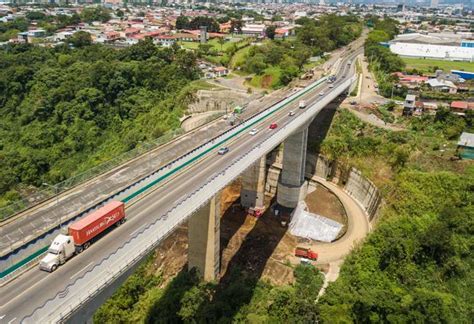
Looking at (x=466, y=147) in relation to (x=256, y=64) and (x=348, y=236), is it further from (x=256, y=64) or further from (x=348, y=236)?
(x=256, y=64)

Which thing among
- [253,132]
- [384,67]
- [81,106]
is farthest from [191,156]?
[384,67]

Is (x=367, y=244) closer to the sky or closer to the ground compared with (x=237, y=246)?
closer to the sky

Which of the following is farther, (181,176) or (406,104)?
(406,104)

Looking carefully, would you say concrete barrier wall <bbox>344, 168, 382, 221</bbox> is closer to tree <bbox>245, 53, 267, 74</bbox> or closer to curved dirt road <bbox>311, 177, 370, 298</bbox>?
curved dirt road <bbox>311, 177, 370, 298</bbox>

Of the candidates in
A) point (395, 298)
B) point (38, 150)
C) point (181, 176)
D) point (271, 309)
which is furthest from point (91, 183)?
point (38, 150)

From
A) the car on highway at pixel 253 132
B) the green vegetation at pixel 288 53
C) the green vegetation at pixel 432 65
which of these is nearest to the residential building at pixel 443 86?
the green vegetation at pixel 432 65

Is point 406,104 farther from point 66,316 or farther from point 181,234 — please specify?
point 66,316
